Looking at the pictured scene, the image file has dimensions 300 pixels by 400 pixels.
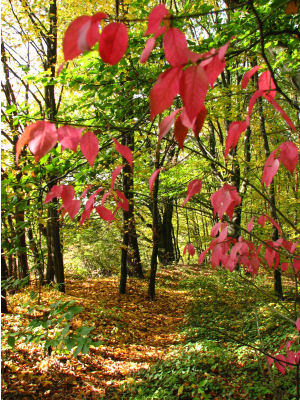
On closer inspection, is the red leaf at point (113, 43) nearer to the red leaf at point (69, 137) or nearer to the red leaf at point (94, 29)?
the red leaf at point (94, 29)

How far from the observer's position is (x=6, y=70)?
754 centimetres

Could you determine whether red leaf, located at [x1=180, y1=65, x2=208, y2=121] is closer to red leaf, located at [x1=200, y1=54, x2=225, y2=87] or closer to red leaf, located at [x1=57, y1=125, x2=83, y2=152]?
red leaf, located at [x1=200, y1=54, x2=225, y2=87]

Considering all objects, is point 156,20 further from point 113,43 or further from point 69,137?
point 69,137

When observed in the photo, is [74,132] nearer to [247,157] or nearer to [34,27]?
[34,27]

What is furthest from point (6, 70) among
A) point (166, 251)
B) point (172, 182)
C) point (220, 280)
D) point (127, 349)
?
point (166, 251)

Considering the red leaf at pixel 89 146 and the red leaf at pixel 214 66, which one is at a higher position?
the red leaf at pixel 214 66

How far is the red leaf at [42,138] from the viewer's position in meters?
0.70

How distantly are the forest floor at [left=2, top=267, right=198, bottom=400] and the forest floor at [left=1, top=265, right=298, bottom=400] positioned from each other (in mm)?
13

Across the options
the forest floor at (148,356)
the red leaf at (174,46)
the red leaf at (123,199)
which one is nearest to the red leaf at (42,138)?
the red leaf at (174,46)

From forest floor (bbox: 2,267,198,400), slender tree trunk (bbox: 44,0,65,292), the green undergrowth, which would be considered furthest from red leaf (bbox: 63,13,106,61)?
slender tree trunk (bbox: 44,0,65,292)

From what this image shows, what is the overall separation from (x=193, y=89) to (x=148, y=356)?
4867 millimetres

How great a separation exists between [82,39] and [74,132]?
0.32 meters

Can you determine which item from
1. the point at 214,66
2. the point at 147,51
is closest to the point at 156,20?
the point at 147,51

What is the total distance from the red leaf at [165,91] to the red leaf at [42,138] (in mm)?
286
